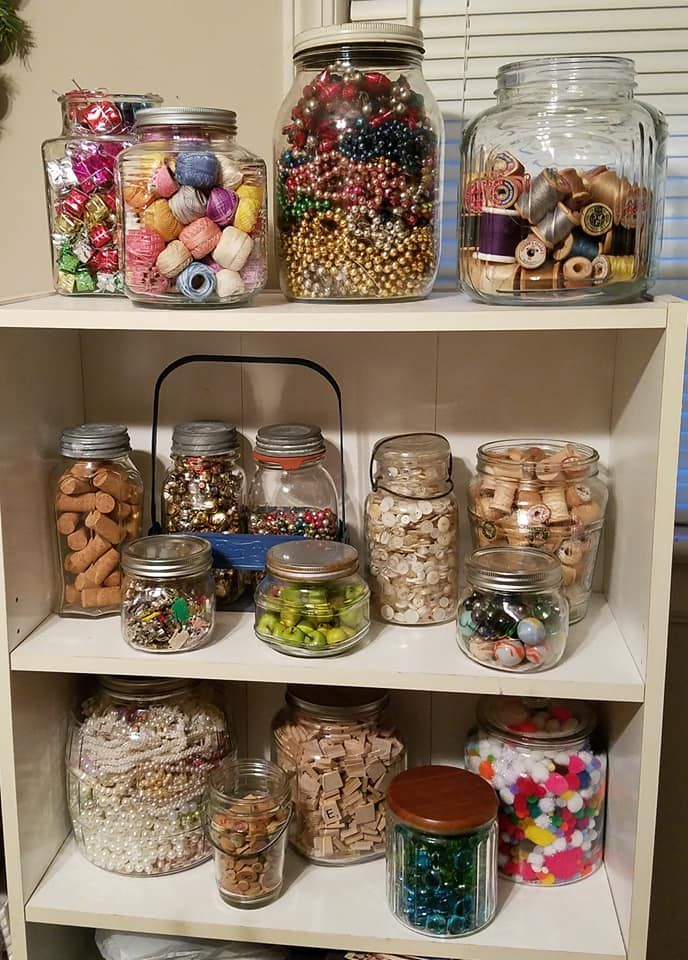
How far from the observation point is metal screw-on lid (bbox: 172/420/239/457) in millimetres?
1227

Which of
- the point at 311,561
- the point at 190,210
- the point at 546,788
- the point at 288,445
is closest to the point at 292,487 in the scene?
the point at 288,445

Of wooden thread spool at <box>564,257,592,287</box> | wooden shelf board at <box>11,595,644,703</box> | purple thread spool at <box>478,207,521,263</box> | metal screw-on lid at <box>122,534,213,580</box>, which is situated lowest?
wooden shelf board at <box>11,595,644,703</box>

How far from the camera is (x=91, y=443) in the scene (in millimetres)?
1183

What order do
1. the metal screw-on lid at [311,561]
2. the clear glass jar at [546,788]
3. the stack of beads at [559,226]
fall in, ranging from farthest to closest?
the clear glass jar at [546,788], the metal screw-on lid at [311,561], the stack of beads at [559,226]

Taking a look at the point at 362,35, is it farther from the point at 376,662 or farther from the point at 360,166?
the point at 376,662

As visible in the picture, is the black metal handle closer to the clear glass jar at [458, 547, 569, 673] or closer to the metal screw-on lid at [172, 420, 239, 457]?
the metal screw-on lid at [172, 420, 239, 457]

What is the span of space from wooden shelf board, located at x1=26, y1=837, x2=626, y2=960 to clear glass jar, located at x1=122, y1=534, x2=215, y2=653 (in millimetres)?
323

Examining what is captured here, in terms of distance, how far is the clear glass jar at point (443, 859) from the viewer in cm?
112

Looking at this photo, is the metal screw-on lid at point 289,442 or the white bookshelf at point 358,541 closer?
the white bookshelf at point 358,541

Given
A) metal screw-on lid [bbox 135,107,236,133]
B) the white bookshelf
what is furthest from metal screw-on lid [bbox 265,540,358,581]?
metal screw-on lid [bbox 135,107,236,133]

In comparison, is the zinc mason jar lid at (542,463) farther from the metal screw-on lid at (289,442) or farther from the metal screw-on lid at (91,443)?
the metal screw-on lid at (91,443)

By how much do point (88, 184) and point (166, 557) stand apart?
0.45 m

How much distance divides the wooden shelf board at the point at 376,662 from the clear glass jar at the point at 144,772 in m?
0.11

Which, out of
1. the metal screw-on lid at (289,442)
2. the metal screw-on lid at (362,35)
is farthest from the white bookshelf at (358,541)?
the metal screw-on lid at (362,35)
